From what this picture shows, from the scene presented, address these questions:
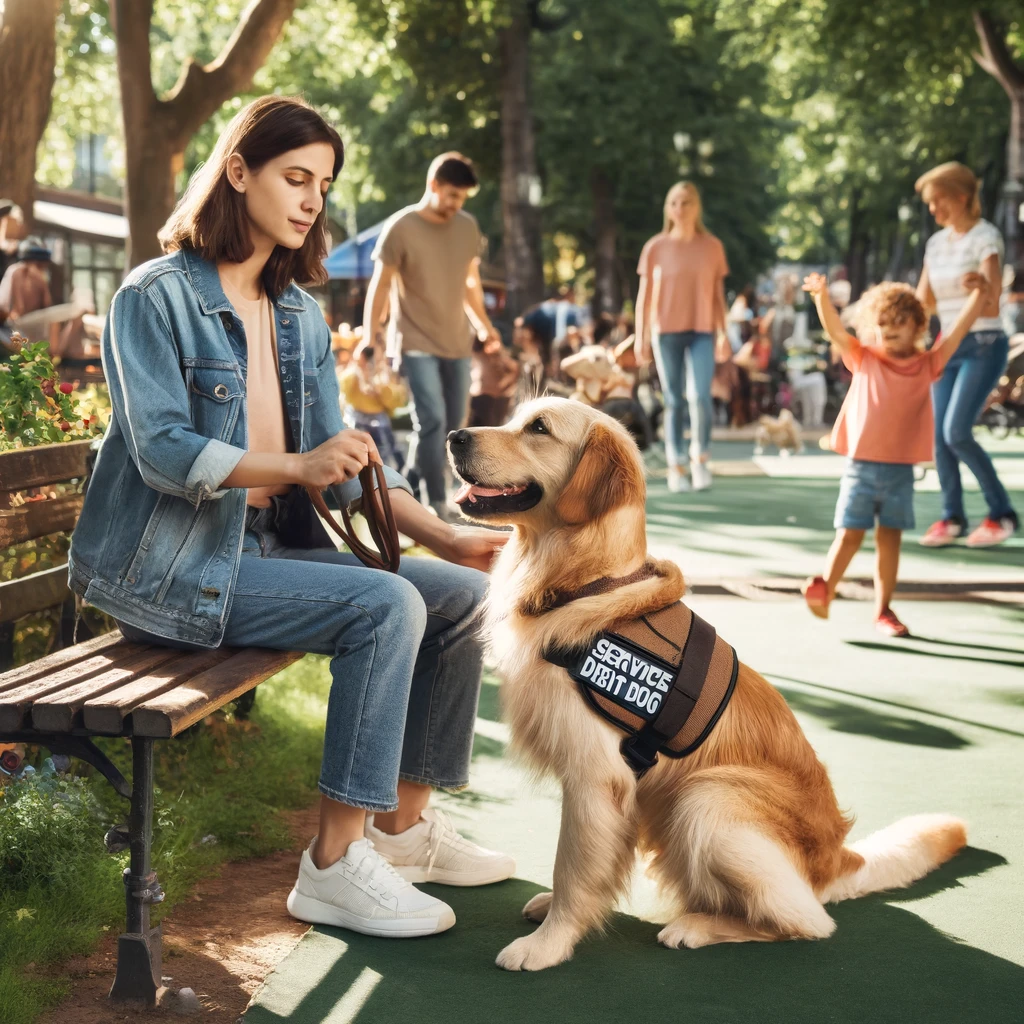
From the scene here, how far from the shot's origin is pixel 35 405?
4.27m

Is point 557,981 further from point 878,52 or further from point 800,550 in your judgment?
point 878,52

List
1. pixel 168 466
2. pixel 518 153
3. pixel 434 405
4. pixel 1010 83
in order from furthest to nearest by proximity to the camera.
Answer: pixel 1010 83, pixel 518 153, pixel 434 405, pixel 168 466

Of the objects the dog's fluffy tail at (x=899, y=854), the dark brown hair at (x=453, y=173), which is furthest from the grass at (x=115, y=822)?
the dark brown hair at (x=453, y=173)

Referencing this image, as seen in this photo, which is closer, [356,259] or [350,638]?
[350,638]

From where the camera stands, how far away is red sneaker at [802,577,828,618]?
20.1ft

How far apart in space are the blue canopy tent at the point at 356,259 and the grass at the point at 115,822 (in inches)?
752

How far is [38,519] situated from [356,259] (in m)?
21.6

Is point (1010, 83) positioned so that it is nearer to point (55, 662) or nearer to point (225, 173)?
point (225, 173)

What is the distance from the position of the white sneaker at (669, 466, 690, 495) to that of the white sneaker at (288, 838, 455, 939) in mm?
9072

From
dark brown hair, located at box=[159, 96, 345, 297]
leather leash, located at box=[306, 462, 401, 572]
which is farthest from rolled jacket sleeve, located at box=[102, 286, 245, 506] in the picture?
leather leash, located at box=[306, 462, 401, 572]

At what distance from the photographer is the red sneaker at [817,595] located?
613 cm

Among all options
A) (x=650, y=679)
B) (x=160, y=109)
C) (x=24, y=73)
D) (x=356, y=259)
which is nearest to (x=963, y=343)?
(x=650, y=679)

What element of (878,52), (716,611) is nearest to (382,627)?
(716,611)

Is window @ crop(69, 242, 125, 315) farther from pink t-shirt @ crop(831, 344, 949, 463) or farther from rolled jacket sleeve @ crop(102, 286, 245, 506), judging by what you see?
rolled jacket sleeve @ crop(102, 286, 245, 506)
